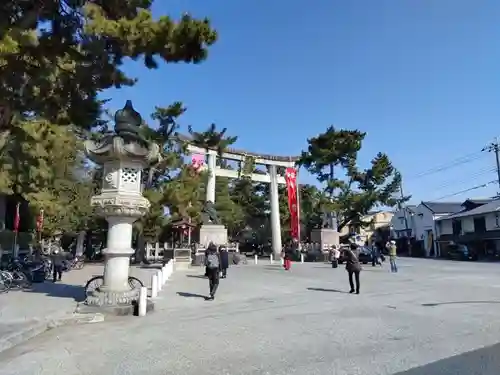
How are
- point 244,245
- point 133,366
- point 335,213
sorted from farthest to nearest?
point 244,245 → point 335,213 → point 133,366

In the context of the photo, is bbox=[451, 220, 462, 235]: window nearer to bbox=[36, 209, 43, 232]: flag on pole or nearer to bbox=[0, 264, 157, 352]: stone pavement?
bbox=[36, 209, 43, 232]: flag on pole

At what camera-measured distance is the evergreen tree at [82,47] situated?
796cm

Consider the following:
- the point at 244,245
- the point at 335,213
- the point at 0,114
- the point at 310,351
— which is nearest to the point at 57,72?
the point at 0,114

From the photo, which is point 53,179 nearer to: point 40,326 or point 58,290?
point 58,290

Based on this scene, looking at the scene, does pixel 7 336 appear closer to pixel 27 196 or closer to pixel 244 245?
pixel 27 196

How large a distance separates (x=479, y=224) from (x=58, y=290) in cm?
4541

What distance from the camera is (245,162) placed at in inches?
1561

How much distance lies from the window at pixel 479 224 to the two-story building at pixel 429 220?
7.16 meters

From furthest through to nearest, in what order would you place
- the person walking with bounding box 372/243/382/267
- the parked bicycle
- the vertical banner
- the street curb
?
the vertical banner < the person walking with bounding box 372/243/382/267 < the parked bicycle < the street curb

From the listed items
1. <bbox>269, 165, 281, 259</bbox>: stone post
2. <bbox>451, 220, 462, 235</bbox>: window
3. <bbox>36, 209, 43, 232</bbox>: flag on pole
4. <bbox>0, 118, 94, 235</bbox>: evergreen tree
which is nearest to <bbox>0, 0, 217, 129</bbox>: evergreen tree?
<bbox>0, 118, 94, 235</bbox>: evergreen tree

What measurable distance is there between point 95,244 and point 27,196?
33582 mm

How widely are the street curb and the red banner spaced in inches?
1168

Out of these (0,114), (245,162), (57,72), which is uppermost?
(245,162)

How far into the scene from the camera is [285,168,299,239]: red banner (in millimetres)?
38156
